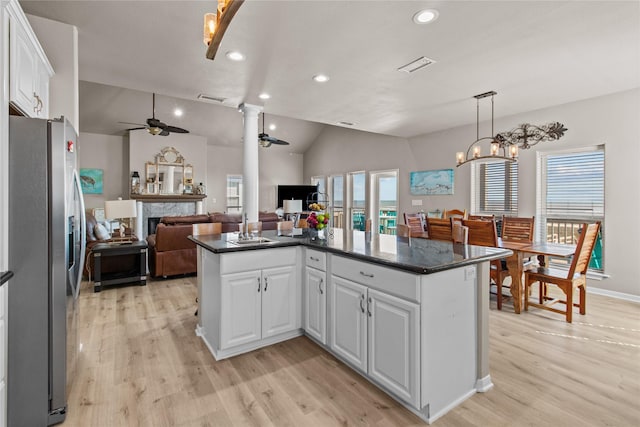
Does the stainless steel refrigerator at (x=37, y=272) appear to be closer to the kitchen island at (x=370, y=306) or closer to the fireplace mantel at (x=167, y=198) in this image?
the kitchen island at (x=370, y=306)

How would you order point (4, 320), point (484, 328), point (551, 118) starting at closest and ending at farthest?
point (4, 320) < point (484, 328) < point (551, 118)

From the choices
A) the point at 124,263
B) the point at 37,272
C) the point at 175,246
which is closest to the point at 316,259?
the point at 37,272

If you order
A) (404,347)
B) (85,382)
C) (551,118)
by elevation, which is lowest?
(85,382)

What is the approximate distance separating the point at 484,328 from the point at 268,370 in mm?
1552

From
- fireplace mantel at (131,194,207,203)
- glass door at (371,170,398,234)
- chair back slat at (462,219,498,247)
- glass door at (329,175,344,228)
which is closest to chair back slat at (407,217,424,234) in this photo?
chair back slat at (462,219,498,247)

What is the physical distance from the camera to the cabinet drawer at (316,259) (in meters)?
2.54

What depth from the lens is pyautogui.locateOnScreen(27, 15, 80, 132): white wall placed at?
2.51 metres

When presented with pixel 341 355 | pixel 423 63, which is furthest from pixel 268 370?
pixel 423 63

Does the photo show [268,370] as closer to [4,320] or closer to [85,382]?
[85,382]

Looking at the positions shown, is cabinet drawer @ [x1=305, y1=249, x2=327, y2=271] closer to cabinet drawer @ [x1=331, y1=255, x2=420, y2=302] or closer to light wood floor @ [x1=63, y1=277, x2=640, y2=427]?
cabinet drawer @ [x1=331, y1=255, x2=420, y2=302]

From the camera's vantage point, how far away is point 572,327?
10.4 ft

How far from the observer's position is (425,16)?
7.88 ft

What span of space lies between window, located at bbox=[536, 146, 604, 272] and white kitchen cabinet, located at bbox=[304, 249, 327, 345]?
13.9 feet

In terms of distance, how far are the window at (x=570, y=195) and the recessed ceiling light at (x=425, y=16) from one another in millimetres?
3623
